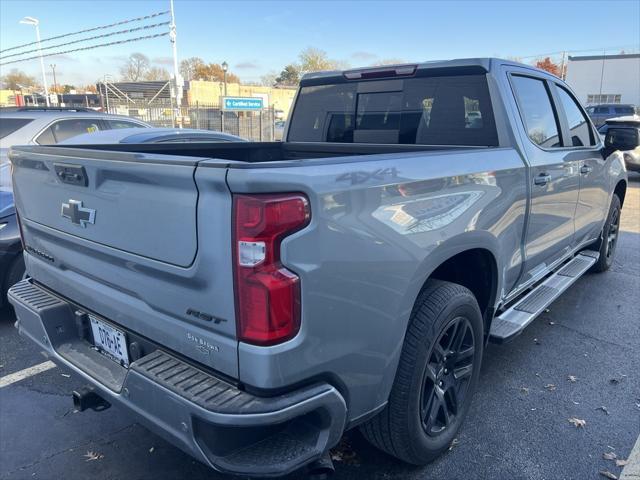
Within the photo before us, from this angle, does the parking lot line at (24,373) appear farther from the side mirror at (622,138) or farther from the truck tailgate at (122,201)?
the side mirror at (622,138)

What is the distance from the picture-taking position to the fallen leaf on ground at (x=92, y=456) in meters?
2.71

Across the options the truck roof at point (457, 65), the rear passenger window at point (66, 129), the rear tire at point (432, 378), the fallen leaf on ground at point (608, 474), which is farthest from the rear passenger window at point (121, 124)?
the fallen leaf on ground at point (608, 474)

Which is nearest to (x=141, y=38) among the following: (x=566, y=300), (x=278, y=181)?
(x=566, y=300)

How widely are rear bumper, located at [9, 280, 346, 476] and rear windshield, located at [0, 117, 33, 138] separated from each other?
637 centimetres

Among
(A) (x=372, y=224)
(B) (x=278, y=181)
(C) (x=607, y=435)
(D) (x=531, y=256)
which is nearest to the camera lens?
(B) (x=278, y=181)

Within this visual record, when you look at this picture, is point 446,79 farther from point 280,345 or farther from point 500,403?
point 280,345

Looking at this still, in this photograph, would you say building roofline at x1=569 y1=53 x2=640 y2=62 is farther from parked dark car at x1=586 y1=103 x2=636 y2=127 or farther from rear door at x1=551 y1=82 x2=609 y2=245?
rear door at x1=551 y1=82 x2=609 y2=245

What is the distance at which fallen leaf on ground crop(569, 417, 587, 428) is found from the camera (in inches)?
119

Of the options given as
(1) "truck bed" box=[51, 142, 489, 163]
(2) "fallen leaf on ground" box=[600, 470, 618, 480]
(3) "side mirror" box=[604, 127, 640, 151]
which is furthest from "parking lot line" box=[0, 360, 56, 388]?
(3) "side mirror" box=[604, 127, 640, 151]

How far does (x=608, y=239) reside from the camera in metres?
5.75

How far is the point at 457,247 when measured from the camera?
249 centimetres

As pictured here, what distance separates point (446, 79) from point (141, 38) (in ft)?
83.4

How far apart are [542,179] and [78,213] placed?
2.72 metres

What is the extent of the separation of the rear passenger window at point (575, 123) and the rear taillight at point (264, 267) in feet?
10.5
